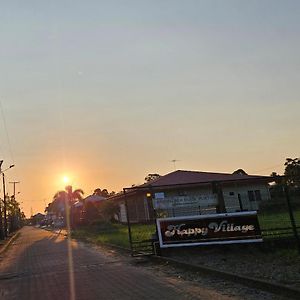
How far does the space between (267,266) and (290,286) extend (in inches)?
118

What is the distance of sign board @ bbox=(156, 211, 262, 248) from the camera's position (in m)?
14.8

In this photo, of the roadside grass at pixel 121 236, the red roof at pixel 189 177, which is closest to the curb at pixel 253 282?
the roadside grass at pixel 121 236

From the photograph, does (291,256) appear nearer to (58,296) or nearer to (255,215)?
(255,215)

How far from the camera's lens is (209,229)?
49.9ft

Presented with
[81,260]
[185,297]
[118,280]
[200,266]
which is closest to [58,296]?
[118,280]

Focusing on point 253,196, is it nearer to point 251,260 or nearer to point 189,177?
point 189,177

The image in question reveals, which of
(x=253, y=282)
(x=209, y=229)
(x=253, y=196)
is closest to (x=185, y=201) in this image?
(x=209, y=229)

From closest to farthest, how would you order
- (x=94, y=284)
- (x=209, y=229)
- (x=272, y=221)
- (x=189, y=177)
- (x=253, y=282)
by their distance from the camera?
(x=253, y=282)
(x=94, y=284)
(x=209, y=229)
(x=272, y=221)
(x=189, y=177)

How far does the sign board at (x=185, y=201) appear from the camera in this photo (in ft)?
51.8

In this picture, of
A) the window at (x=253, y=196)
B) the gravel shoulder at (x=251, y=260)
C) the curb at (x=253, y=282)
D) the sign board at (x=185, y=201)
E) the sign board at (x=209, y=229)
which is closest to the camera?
the curb at (x=253, y=282)

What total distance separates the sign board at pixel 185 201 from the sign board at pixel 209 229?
19.7 inches

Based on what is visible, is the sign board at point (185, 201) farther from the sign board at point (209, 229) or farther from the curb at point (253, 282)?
the curb at point (253, 282)

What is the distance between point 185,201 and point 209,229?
4.44 feet

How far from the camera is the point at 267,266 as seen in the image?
11602mm
